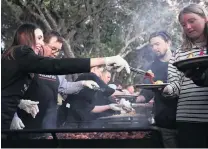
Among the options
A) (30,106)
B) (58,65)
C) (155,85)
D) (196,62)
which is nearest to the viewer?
(196,62)

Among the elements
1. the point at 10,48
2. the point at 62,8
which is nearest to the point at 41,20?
the point at 62,8

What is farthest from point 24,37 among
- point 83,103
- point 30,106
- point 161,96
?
point 161,96

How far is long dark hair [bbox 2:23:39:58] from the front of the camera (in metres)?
1.50

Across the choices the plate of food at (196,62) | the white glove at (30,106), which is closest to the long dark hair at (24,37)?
the white glove at (30,106)

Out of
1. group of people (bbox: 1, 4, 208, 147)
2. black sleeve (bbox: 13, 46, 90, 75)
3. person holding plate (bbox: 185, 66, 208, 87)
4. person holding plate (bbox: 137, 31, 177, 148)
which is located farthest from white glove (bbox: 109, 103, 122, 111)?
person holding plate (bbox: 185, 66, 208, 87)

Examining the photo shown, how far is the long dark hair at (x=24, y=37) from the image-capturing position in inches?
58.9

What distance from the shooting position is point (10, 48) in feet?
4.87

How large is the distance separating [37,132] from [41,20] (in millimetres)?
534

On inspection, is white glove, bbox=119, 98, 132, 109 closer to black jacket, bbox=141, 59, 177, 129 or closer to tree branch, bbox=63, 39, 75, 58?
black jacket, bbox=141, 59, 177, 129

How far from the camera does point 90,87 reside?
1.69m

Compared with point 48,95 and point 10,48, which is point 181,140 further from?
point 10,48

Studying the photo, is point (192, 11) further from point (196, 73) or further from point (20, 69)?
point (20, 69)

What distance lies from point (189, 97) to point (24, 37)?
0.79m

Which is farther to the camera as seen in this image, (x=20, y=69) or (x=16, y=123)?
(x=16, y=123)
